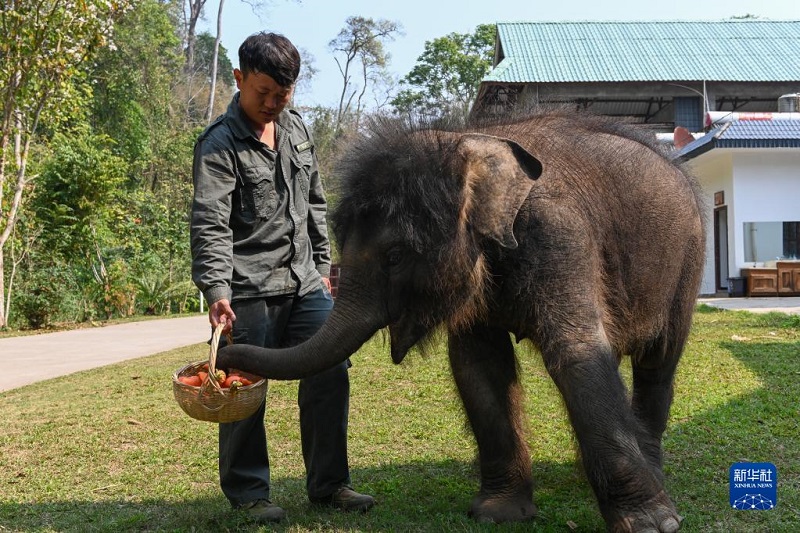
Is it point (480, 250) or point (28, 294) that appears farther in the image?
point (28, 294)

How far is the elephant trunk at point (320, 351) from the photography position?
11.7 feet

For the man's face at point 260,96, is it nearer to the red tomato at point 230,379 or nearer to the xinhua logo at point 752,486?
the red tomato at point 230,379

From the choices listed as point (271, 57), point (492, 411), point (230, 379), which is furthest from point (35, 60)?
point (492, 411)

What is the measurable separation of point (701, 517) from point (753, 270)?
16805 millimetres

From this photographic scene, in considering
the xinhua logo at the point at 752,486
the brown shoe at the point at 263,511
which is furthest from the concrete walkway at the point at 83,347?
the xinhua logo at the point at 752,486

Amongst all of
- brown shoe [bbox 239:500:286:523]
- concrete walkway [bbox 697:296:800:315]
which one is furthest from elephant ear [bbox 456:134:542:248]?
concrete walkway [bbox 697:296:800:315]

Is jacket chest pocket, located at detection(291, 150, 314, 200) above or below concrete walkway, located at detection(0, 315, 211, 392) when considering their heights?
above

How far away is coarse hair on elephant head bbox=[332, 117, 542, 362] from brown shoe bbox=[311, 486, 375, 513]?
1.01 metres

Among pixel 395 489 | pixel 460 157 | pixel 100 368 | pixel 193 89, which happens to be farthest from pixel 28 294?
pixel 193 89

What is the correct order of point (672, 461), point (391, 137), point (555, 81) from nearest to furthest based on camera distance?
point (391, 137), point (672, 461), point (555, 81)

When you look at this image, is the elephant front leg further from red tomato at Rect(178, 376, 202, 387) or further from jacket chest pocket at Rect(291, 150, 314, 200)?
red tomato at Rect(178, 376, 202, 387)

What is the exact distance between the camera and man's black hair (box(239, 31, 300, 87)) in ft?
12.9

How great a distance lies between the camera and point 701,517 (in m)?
4.00

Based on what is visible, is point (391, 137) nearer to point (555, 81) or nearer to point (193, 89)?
point (555, 81)
